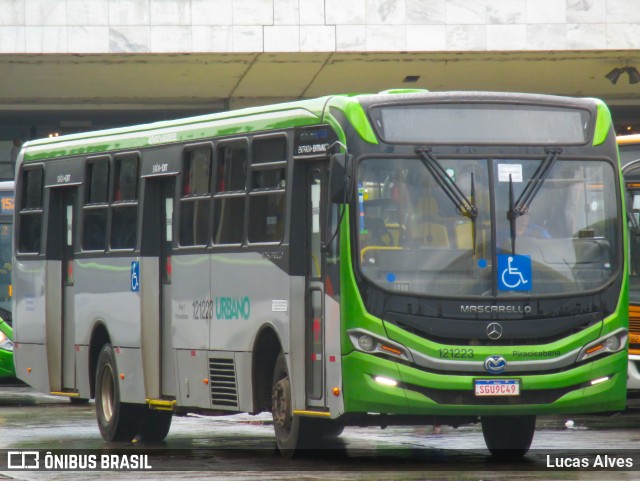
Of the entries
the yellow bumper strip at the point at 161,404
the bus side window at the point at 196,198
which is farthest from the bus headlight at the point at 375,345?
the yellow bumper strip at the point at 161,404

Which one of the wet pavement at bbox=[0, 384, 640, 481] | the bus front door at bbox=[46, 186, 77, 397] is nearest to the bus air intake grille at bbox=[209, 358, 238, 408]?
the wet pavement at bbox=[0, 384, 640, 481]

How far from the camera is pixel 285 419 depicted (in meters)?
12.8

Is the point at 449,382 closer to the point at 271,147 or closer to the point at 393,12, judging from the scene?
the point at 271,147

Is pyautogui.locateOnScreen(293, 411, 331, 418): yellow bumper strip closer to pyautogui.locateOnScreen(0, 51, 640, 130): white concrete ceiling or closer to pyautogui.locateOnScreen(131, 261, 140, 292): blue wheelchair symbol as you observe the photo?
pyautogui.locateOnScreen(131, 261, 140, 292): blue wheelchair symbol

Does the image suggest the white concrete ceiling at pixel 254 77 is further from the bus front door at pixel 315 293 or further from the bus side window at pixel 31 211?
the bus front door at pixel 315 293

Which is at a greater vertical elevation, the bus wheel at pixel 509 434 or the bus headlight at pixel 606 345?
the bus headlight at pixel 606 345

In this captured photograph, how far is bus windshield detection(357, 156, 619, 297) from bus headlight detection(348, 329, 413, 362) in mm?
370

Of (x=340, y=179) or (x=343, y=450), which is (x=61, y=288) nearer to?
(x=343, y=450)

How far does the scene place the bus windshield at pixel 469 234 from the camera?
1189 cm

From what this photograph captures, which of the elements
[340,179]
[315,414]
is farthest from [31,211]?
[340,179]

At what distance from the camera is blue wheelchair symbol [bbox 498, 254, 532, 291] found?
12.0m

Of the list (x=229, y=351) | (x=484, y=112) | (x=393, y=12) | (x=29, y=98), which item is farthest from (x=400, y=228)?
(x=29, y=98)

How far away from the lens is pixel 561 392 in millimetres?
11984

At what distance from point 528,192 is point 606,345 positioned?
4.11ft
